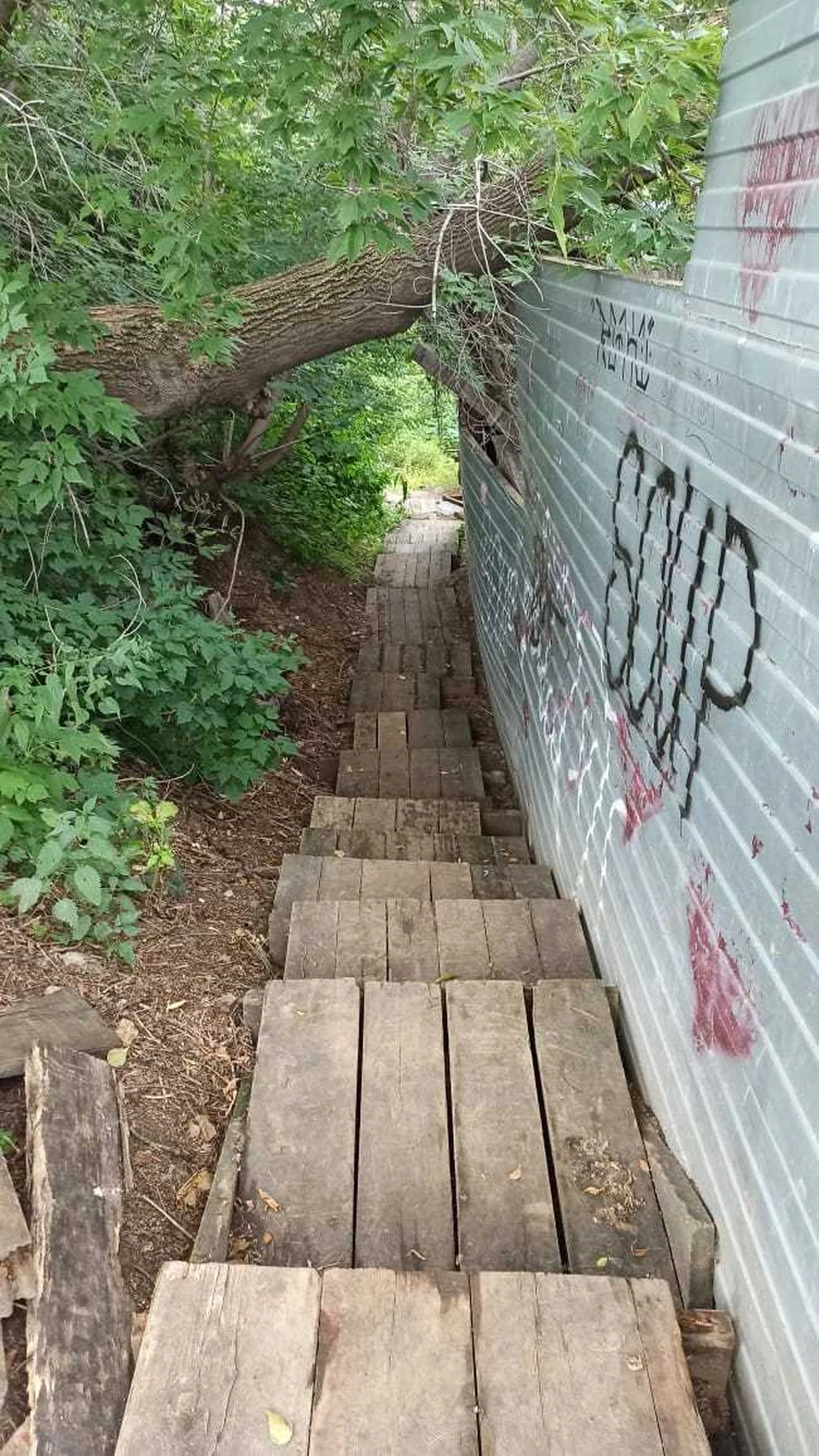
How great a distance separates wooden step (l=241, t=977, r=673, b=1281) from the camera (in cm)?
217

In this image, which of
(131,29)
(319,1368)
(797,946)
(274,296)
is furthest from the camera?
(274,296)

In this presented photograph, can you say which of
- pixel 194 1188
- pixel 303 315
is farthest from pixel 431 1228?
pixel 303 315

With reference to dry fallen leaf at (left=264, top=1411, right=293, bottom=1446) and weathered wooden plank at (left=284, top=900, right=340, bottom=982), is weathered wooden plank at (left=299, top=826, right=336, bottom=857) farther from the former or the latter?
dry fallen leaf at (left=264, top=1411, right=293, bottom=1446)

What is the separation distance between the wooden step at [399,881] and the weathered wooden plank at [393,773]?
1.72 m

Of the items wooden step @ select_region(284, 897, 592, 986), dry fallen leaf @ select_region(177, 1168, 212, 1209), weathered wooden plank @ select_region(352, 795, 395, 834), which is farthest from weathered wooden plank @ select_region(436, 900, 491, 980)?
weathered wooden plank @ select_region(352, 795, 395, 834)

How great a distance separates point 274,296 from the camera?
5.34 metres

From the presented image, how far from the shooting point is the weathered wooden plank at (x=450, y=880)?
4.05 meters

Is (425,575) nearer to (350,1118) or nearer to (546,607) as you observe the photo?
(546,607)

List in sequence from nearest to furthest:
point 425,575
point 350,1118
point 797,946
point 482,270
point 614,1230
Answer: point 797,946 → point 614,1230 → point 350,1118 → point 482,270 → point 425,575

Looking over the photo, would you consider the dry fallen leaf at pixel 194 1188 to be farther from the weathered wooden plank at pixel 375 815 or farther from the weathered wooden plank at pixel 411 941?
the weathered wooden plank at pixel 375 815

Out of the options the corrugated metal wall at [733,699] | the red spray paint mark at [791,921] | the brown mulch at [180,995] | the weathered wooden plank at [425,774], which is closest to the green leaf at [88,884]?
the brown mulch at [180,995]

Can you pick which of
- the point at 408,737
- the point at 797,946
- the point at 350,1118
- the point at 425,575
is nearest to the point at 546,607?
the point at 408,737

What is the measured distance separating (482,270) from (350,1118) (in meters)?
5.01

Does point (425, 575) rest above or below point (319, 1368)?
below
